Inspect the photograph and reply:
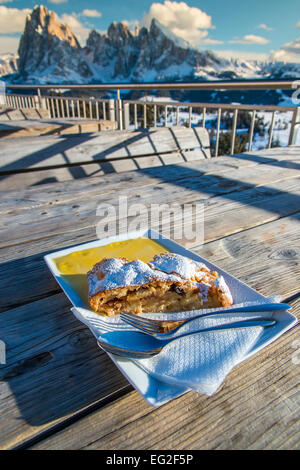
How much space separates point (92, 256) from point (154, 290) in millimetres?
204

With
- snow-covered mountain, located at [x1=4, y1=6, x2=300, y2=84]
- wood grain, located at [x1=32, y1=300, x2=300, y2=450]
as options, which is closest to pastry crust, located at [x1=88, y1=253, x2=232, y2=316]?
wood grain, located at [x1=32, y1=300, x2=300, y2=450]

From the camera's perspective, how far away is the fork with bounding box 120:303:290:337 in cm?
41

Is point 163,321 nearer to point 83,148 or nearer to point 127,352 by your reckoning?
point 127,352

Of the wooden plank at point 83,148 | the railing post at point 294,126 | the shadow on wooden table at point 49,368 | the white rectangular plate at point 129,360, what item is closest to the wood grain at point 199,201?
the white rectangular plate at point 129,360

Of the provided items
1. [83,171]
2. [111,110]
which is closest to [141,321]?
[83,171]

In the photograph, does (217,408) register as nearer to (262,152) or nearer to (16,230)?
(16,230)

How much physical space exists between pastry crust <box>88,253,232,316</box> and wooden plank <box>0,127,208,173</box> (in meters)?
1.36

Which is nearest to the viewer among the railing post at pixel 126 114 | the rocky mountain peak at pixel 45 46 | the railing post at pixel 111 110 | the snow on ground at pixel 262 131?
the railing post at pixel 126 114

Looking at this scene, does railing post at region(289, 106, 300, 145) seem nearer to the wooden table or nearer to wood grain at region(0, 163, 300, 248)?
wood grain at region(0, 163, 300, 248)

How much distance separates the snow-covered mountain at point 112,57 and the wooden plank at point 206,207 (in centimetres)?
10656

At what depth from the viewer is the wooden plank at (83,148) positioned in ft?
5.20

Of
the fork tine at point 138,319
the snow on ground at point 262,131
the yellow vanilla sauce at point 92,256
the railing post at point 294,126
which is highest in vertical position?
the railing post at point 294,126

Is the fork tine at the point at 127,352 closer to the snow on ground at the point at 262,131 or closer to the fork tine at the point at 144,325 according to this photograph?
the fork tine at the point at 144,325

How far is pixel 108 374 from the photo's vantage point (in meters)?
0.39
